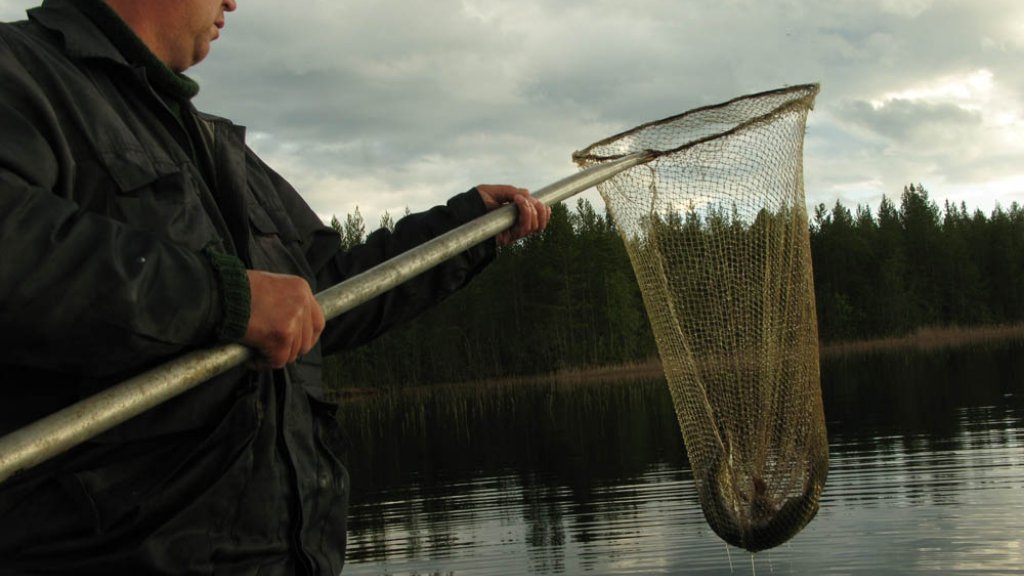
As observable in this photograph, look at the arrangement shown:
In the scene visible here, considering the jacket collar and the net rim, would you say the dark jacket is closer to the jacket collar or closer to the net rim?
the jacket collar

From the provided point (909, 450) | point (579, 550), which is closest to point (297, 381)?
point (579, 550)

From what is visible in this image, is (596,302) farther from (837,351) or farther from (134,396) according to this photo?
(134,396)

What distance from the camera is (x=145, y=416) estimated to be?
168 cm

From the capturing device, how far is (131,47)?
191 cm

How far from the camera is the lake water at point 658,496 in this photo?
25.8 feet

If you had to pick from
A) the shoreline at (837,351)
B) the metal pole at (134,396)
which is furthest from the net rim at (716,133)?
the shoreline at (837,351)

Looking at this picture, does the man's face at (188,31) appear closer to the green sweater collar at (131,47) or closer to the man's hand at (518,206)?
the green sweater collar at (131,47)

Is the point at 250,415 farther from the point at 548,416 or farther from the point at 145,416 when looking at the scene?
the point at 548,416

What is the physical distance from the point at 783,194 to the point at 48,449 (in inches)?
186

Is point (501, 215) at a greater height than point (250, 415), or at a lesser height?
greater

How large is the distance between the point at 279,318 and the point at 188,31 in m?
0.76

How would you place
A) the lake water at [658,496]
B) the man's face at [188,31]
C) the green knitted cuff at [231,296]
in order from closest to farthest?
the green knitted cuff at [231,296] → the man's face at [188,31] → the lake water at [658,496]

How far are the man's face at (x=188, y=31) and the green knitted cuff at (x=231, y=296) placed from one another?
2.07ft

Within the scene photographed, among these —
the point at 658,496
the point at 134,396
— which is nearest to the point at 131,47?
the point at 134,396
